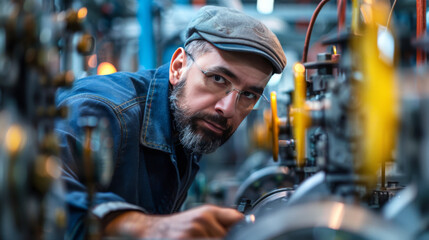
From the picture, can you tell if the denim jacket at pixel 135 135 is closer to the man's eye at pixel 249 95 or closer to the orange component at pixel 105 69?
the man's eye at pixel 249 95

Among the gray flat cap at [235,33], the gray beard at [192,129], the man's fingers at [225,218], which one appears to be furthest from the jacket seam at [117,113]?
Answer: the man's fingers at [225,218]

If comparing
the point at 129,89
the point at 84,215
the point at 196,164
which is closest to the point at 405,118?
the point at 84,215

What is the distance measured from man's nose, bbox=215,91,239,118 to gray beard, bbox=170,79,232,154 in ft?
0.08

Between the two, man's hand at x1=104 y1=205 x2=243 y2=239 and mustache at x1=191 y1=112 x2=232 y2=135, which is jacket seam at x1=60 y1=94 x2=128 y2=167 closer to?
mustache at x1=191 y1=112 x2=232 y2=135

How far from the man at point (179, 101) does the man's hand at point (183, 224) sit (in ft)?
1.28

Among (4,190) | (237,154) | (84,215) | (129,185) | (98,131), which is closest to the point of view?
(4,190)

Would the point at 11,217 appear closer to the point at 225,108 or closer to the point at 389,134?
the point at 389,134

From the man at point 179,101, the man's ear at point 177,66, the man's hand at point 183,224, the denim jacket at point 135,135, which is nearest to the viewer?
the man's hand at point 183,224

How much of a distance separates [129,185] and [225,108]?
372 millimetres

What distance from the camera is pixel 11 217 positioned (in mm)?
494

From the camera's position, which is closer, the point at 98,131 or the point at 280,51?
the point at 98,131

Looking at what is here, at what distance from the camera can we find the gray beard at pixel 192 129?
1337mm

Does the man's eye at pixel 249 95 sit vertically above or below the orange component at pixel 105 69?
below

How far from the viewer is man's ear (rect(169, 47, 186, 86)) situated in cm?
146
